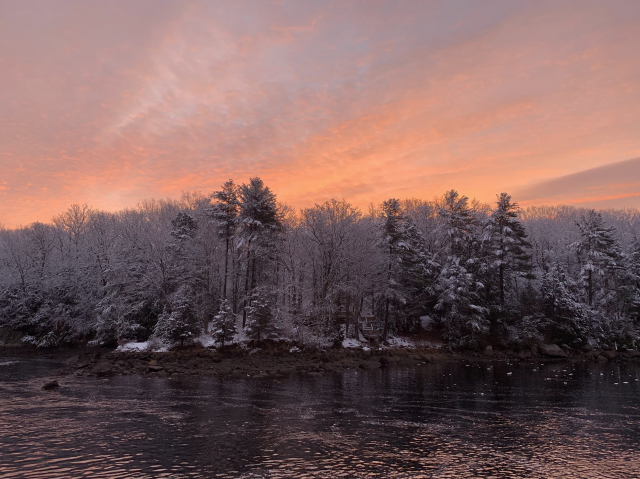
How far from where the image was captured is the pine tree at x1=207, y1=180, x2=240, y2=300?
51406 mm

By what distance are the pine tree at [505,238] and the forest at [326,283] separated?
0.16m

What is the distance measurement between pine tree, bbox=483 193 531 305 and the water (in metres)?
22.2

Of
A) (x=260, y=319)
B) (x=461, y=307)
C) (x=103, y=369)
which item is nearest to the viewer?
(x=103, y=369)

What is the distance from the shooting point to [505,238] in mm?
51094

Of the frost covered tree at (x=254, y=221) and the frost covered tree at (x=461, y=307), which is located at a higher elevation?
the frost covered tree at (x=254, y=221)

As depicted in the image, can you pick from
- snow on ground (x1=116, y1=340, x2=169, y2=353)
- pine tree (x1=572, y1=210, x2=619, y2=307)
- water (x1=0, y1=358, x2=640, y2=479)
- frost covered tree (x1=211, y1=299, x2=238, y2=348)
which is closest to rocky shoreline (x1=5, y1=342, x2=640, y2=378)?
snow on ground (x1=116, y1=340, x2=169, y2=353)

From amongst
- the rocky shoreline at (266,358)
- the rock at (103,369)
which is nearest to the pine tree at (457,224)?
the rocky shoreline at (266,358)

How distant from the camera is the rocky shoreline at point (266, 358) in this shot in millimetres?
35000

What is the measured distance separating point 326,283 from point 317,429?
106ft

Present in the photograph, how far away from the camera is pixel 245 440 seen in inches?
619

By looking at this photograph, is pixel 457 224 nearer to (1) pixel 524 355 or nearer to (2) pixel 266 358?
(1) pixel 524 355

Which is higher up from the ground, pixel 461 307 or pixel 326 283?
pixel 326 283

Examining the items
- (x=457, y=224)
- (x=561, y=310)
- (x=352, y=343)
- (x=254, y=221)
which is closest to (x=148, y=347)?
(x=254, y=221)

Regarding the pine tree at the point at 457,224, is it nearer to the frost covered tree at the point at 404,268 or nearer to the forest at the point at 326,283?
the forest at the point at 326,283
